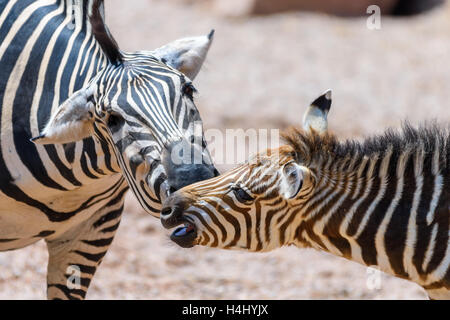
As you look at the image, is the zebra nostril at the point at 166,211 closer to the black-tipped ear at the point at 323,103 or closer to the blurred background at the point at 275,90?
the black-tipped ear at the point at 323,103

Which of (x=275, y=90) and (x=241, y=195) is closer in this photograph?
(x=241, y=195)

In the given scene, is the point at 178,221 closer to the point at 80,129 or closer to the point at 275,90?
the point at 80,129

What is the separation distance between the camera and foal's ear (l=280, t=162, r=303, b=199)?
14.0ft

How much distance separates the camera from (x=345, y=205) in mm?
4559

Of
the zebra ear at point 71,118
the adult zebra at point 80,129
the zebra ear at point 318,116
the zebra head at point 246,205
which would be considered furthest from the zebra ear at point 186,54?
the zebra head at point 246,205

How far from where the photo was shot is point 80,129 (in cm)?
519

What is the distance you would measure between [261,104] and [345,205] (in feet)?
32.7

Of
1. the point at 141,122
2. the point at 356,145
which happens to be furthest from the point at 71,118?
the point at 356,145

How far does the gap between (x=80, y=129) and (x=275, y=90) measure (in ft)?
33.5

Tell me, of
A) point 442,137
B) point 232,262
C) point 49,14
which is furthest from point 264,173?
point 232,262

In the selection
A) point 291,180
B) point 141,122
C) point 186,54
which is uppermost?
point 186,54

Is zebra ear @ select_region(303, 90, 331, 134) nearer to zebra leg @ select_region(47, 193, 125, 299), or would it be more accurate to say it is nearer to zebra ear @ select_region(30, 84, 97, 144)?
zebra ear @ select_region(30, 84, 97, 144)

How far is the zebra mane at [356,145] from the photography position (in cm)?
459

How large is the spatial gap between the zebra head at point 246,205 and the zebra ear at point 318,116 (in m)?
0.18
